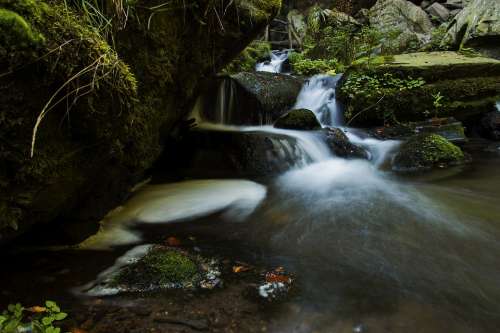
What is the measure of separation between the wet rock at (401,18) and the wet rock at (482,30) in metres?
3.40

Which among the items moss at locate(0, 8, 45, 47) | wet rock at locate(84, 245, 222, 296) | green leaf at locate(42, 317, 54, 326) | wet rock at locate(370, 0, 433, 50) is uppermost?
wet rock at locate(370, 0, 433, 50)

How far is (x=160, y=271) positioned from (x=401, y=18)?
49.6 ft

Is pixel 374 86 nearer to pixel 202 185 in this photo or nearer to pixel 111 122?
pixel 202 185

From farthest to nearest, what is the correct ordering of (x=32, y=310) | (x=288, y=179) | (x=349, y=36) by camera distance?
(x=349, y=36)
(x=288, y=179)
(x=32, y=310)

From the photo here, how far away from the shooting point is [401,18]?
14719 mm

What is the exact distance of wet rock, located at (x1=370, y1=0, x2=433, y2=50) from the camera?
1441 centimetres

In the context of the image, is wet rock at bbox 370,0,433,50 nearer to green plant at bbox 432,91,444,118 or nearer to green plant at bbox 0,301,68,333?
green plant at bbox 432,91,444,118

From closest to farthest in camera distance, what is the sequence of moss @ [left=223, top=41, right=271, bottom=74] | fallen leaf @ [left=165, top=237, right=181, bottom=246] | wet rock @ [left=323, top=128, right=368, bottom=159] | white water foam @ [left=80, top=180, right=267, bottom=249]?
1. fallen leaf @ [left=165, top=237, right=181, bottom=246]
2. white water foam @ [left=80, top=180, right=267, bottom=249]
3. wet rock @ [left=323, top=128, right=368, bottom=159]
4. moss @ [left=223, top=41, right=271, bottom=74]

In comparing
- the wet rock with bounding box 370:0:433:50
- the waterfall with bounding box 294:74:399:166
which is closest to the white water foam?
the waterfall with bounding box 294:74:399:166

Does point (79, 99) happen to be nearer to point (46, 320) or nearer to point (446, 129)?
point (46, 320)

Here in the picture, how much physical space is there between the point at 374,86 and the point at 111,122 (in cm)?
669

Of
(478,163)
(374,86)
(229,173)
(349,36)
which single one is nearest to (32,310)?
(229,173)

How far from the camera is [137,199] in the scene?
472 centimetres

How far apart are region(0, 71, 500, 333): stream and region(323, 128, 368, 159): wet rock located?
715mm
